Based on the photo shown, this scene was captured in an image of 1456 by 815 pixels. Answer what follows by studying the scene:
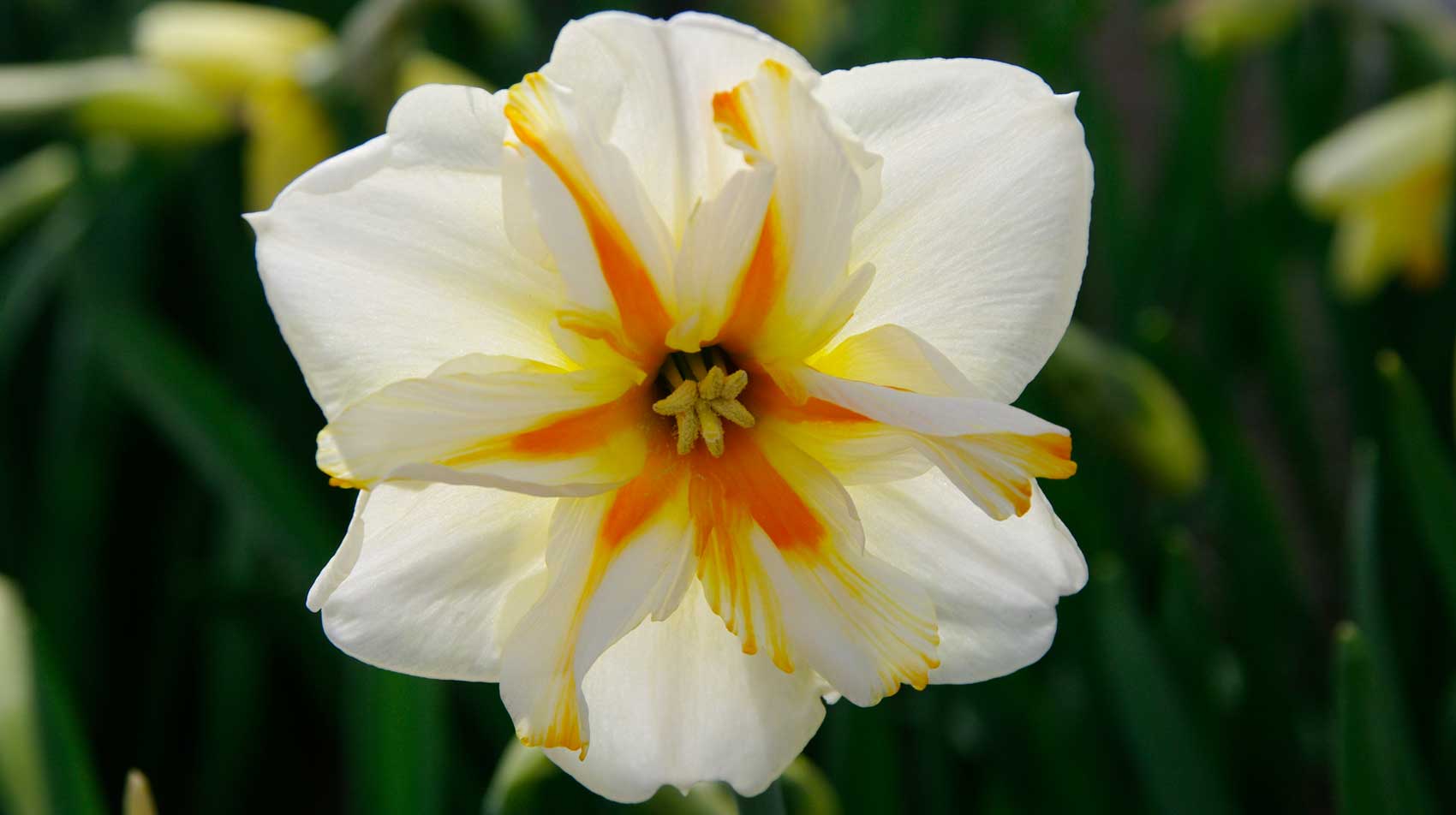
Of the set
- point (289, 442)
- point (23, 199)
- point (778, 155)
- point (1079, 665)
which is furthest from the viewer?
point (289, 442)

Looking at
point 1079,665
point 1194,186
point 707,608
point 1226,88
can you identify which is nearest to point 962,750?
point 1079,665

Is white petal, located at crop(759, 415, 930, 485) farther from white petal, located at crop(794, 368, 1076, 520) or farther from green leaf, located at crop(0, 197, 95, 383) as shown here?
green leaf, located at crop(0, 197, 95, 383)

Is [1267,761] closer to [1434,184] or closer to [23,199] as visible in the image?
[1434,184]

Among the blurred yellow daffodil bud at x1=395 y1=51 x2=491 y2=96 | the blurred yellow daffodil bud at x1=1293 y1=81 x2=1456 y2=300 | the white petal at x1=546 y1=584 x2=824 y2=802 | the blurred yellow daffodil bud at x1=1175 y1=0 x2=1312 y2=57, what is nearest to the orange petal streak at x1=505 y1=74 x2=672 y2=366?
the white petal at x1=546 y1=584 x2=824 y2=802

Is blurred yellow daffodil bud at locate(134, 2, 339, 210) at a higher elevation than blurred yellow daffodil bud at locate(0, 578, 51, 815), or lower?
higher

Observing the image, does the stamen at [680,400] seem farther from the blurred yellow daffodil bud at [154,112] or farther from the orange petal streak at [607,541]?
the blurred yellow daffodil bud at [154,112]

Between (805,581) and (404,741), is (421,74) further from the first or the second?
(805,581)
